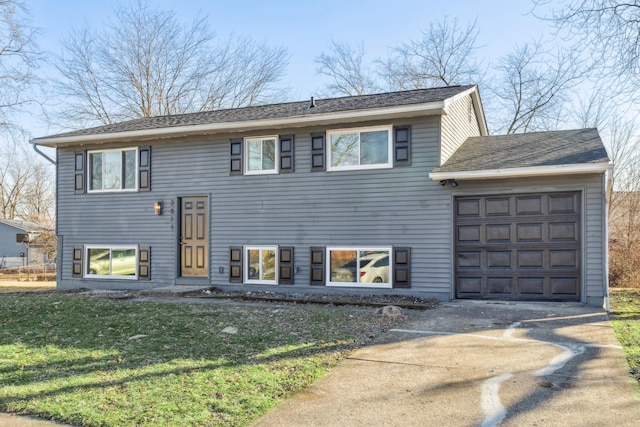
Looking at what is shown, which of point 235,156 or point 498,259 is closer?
point 498,259

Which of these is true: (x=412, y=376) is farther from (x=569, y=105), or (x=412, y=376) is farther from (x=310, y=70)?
(x=310, y=70)

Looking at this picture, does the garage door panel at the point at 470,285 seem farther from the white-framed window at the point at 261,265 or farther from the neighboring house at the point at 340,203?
the white-framed window at the point at 261,265

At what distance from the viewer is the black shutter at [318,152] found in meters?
10.3

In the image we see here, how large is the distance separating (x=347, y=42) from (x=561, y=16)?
66.1 ft

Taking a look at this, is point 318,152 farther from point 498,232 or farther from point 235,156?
point 498,232

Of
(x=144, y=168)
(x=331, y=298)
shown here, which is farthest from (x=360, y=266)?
(x=144, y=168)

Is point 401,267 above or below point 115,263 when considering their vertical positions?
above

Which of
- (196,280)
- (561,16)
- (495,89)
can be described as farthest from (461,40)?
(196,280)

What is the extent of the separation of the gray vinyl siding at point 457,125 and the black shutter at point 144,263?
734 centimetres

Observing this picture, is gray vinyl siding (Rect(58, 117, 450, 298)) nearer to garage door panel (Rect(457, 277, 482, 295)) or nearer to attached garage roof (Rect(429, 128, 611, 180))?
garage door panel (Rect(457, 277, 482, 295))

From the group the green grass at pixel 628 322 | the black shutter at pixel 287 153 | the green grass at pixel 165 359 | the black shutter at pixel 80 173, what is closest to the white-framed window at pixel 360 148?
the black shutter at pixel 287 153

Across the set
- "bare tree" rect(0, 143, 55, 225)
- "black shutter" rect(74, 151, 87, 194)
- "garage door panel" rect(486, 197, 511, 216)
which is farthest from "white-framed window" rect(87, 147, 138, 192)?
"bare tree" rect(0, 143, 55, 225)

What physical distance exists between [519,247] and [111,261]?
9.68 m

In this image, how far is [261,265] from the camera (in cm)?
1093
